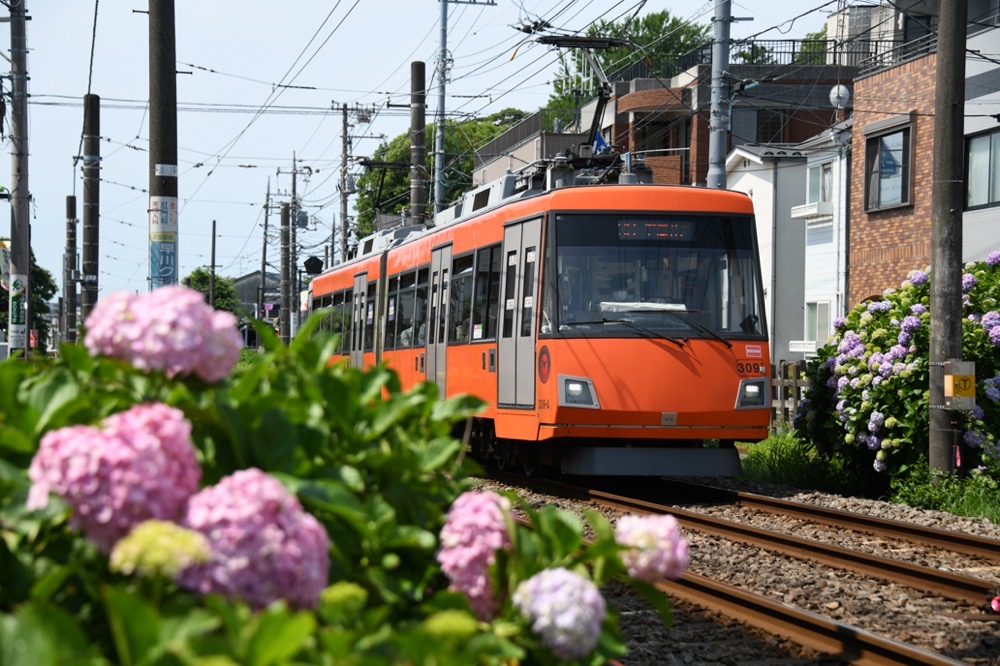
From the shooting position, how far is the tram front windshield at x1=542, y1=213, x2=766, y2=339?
1372cm

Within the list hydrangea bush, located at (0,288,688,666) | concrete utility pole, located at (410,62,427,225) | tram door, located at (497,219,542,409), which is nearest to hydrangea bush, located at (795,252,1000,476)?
tram door, located at (497,219,542,409)

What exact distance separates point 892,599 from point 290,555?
23.1 ft

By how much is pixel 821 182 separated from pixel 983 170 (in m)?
10.9

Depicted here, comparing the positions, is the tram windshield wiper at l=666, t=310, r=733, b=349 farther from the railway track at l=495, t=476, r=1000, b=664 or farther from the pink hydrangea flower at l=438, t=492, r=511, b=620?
the pink hydrangea flower at l=438, t=492, r=511, b=620

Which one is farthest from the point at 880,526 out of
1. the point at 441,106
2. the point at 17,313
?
the point at 441,106

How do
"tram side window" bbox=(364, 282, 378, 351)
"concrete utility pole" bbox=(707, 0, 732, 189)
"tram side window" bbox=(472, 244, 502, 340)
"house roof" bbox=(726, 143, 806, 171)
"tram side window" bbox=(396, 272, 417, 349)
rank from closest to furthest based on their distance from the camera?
1. "tram side window" bbox=(472, 244, 502, 340)
2. "tram side window" bbox=(396, 272, 417, 349)
3. "concrete utility pole" bbox=(707, 0, 732, 189)
4. "tram side window" bbox=(364, 282, 378, 351)
5. "house roof" bbox=(726, 143, 806, 171)

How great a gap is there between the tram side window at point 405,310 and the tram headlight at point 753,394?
21.2 feet

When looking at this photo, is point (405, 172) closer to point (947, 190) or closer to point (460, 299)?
point (460, 299)

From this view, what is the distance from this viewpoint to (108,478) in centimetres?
222

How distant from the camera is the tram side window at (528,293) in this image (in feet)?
46.1

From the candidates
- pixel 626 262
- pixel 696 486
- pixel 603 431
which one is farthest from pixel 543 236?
pixel 696 486

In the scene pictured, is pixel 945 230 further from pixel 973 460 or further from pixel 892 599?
pixel 892 599

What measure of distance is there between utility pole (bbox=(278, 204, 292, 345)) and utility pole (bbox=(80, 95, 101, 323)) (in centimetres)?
2247

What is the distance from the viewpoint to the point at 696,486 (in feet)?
52.5
